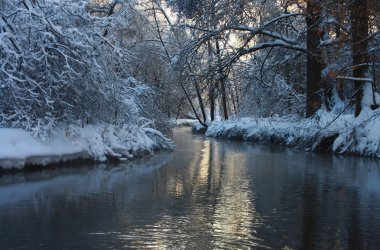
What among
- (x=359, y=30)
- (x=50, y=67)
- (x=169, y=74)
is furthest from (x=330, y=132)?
(x=50, y=67)

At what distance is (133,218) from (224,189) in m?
3.10

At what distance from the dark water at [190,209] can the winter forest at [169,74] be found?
6.86ft

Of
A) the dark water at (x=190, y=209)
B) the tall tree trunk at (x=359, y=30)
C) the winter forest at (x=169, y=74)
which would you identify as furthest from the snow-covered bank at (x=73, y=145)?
the tall tree trunk at (x=359, y=30)

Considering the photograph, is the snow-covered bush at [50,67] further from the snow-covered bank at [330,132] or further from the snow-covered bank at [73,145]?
the snow-covered bank at [330,132]

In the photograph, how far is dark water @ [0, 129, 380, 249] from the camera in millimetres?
5824

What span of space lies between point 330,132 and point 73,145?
10693 mm

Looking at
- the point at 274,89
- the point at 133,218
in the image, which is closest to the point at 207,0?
the point at 274,89

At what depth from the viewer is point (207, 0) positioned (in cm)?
1891

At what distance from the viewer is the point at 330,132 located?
65.0 ft

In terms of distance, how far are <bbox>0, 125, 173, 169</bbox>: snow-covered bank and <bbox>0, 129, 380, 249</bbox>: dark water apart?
0.63m

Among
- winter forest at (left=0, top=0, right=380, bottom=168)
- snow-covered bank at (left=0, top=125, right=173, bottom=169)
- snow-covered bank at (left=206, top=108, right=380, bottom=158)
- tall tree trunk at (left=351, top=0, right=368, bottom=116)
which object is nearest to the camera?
snow-covered bank at (left=0, top=125, right=173, bottom=169)

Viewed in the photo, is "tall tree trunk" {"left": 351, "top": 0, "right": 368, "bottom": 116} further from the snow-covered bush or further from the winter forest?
the snow-covered bush

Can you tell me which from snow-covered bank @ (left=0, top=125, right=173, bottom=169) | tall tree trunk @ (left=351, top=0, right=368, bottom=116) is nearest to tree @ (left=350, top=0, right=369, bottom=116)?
tall tree trunk @ (left=351, top=0, right=368, bottom=116)

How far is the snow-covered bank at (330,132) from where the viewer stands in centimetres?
1725
